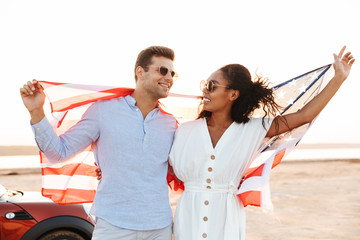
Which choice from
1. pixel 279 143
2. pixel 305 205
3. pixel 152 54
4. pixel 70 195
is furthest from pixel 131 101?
pixel 305 205

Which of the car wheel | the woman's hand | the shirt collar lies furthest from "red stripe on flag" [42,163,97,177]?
the woman's hand

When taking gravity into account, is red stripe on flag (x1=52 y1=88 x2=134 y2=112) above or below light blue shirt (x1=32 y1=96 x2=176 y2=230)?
above

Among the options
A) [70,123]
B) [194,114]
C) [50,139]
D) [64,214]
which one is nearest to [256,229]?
[64,214]

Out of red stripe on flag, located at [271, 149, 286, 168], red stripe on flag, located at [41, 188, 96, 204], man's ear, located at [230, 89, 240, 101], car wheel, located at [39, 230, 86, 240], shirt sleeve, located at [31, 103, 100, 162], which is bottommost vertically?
car wheel, located at [39, 230, 86, 240]

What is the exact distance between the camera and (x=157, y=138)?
3.24 meters

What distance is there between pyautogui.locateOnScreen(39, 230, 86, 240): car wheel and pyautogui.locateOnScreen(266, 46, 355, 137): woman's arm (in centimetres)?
257

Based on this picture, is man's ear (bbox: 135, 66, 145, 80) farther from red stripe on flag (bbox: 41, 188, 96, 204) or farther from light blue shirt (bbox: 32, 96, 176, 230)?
red stripe on flag (bbox: 41, 188, 96, 204)

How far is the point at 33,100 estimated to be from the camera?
9.68 feet

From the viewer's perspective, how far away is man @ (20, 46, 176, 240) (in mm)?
2996

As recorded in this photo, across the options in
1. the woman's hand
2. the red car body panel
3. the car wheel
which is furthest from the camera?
the car wheel

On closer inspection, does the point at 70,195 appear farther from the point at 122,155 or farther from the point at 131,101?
the point at 131,101

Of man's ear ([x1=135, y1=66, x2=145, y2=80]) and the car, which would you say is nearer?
man's ear ([x1=135, y1=66, x2=145, y2=80])

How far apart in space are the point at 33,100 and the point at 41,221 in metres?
2.14

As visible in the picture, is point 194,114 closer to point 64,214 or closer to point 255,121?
point 255,121
